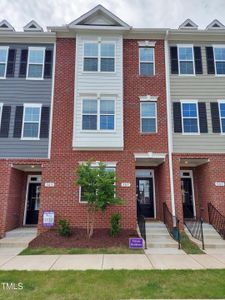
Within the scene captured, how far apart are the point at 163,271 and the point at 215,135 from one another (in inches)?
292

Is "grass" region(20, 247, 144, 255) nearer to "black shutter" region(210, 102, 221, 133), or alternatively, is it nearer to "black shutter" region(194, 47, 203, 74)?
"black shutter" region(210, 102, 221, 133)

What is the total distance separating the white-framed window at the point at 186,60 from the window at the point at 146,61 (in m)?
1.49

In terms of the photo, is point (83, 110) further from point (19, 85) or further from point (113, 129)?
point (19, 85)

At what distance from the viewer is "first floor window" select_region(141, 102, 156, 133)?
1086cm

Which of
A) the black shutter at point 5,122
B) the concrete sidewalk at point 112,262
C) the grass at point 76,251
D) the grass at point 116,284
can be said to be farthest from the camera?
the black shutter at point 5,122

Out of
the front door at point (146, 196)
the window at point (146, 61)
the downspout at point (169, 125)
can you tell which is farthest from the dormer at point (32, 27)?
the front door at point (146, 196)

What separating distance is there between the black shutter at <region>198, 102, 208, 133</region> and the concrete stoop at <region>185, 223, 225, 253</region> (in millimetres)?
4667

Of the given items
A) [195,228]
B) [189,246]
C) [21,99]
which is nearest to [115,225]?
[189,246]

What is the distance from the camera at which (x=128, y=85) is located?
11203 millimetres

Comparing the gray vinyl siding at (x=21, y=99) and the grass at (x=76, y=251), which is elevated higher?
the gray vinyl siding at (x=21, y=99)

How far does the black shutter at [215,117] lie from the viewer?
425 inches

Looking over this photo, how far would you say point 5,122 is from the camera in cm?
1058

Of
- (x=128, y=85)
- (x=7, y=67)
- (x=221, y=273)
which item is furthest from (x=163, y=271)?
(x=7, y=67)

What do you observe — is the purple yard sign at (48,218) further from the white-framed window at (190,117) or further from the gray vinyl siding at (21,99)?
the white-framed window at (190,117)
